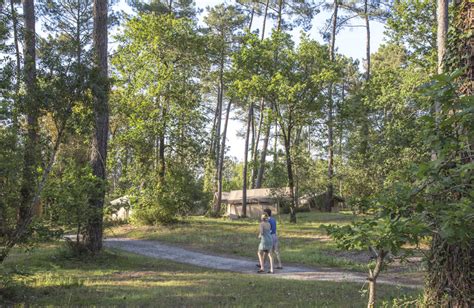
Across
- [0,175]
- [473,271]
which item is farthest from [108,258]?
[473,271]

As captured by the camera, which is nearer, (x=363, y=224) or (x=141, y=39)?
(x=363, y=224)

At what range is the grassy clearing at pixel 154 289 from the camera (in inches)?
273

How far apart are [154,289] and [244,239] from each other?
34.9 ft

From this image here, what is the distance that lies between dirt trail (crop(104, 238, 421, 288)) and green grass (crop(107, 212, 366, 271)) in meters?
0.84

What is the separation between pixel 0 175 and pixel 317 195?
34.1 metres

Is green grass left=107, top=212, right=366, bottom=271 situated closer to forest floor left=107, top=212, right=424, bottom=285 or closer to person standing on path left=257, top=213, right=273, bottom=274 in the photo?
forest floor left=107, top=212, right=424, bottom=285

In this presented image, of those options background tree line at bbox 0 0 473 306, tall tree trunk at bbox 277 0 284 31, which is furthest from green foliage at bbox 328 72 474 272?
tall tree trunk at bbox 277 0 284 31

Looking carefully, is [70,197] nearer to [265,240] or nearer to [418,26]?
[265,240]

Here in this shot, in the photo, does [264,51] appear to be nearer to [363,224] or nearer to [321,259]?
[321,259]

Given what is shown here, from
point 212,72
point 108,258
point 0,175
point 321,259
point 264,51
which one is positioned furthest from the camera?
point 212,72

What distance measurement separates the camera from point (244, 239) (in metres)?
18.5

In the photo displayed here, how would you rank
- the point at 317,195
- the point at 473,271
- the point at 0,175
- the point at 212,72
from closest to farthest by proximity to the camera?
the point at 473,271, the point at 0,175, the point at 212,72, the point at 317,195

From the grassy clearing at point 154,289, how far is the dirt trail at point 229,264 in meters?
1.38

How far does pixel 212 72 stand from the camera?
33.0 m
